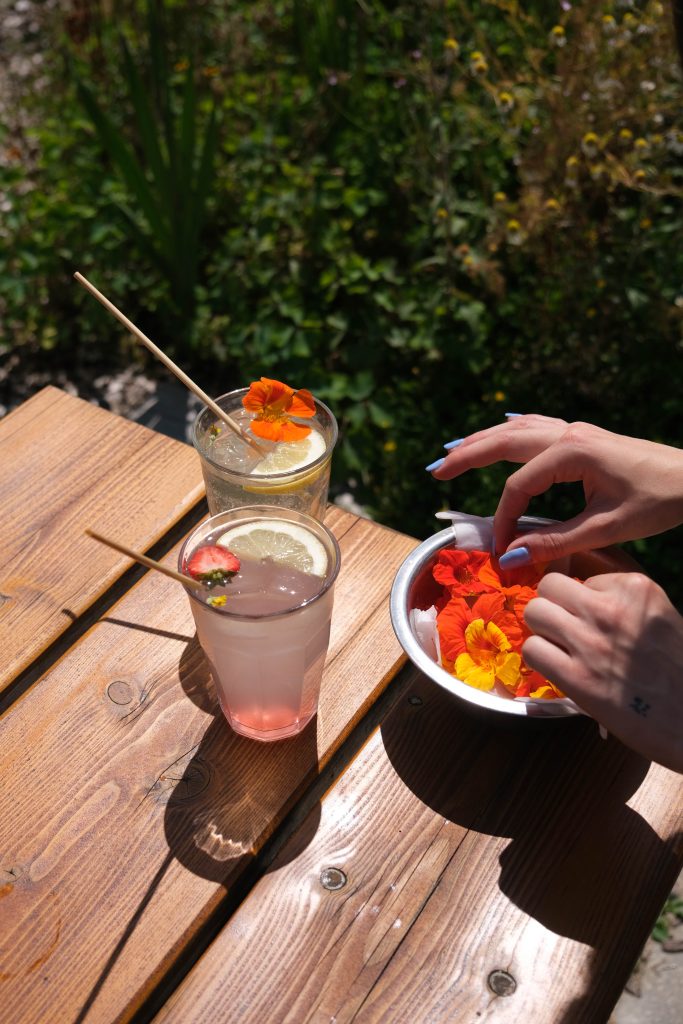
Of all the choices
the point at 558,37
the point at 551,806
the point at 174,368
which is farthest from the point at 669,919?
the point at 558,37

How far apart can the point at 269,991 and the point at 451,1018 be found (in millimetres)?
199

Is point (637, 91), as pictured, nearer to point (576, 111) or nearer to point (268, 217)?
point (576, 111)

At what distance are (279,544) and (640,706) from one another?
48 cm

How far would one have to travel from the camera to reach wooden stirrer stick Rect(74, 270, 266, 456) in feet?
3.94

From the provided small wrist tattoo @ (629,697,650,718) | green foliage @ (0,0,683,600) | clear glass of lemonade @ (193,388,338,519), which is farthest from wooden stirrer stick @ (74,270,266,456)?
green foliage @ (0,0,683,600)

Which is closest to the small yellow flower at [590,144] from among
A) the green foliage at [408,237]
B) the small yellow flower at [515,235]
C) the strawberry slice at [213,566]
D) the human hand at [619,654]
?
the green foliage at [408,237]

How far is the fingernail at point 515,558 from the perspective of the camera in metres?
1.22

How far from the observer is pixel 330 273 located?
121 inches

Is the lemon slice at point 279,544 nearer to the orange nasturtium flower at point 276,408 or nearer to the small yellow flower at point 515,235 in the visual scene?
the orange nasturtium flower at point 276,408

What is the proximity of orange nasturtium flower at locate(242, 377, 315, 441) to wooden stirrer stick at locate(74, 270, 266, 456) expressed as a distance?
3cm

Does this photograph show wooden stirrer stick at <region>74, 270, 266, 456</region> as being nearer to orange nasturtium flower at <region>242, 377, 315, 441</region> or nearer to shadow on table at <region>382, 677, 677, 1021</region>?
orange nasturtium flower at <region>242, 377, 315, 441</region>

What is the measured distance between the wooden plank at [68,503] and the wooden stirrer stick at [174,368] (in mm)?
230

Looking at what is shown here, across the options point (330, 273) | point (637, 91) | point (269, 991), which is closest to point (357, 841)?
point (269, 991)

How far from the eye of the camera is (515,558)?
4.03 ft
